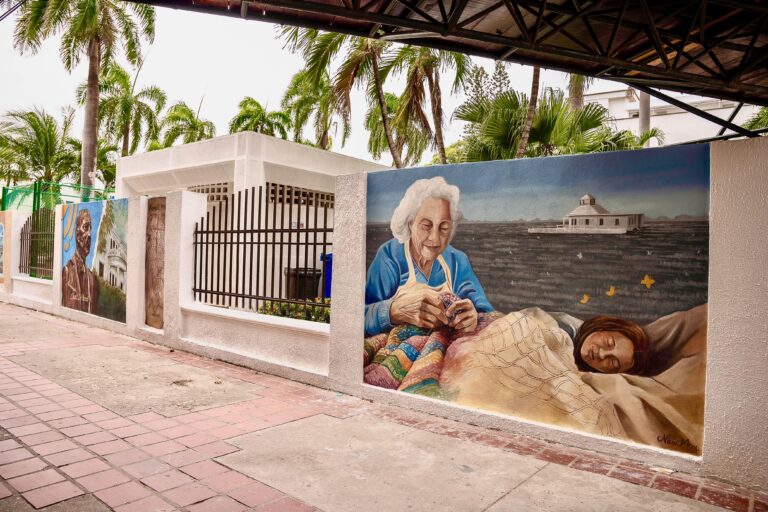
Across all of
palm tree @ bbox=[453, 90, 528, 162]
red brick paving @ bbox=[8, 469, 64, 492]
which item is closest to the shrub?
red brick paving @ bbox=[8, 469, 64, 492]

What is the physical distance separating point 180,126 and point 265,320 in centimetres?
2378

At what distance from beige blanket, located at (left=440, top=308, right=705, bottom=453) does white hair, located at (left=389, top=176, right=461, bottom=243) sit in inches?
44.0

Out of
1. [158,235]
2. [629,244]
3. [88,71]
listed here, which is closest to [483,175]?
[629,244]

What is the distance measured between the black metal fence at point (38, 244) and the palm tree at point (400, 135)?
→ 8.79m

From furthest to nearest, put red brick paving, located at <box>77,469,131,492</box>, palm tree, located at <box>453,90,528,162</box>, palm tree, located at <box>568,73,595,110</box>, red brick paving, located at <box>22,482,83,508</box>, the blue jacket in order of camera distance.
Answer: palm tree, located at <box>568,73,595,110</box> < palm tree, located at <box>453,90,528,162</box> < the blue jacket < red brick paving, located at <box>77,469,131,492</box> < red brick paving, located at <box>22,482,83,508</box>

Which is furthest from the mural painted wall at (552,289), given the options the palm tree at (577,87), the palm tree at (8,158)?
the palm tree at (8,158)

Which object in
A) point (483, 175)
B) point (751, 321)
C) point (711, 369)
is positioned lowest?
point (711, 369)

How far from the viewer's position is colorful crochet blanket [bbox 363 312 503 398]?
16.7 feet

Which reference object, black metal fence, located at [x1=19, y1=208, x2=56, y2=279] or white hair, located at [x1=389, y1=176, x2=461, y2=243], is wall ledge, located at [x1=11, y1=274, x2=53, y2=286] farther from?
white hair, located at [x1=389, y1=176, x2=461, y2=243]

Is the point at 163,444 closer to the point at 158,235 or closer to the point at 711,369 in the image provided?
the point at 711,369

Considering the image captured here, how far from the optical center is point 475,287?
Answer: 4.89m

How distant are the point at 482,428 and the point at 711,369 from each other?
1.94 m

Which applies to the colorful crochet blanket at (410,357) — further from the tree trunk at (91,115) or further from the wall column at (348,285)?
the tree trunk at (91,115)

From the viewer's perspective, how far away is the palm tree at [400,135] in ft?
44.0
